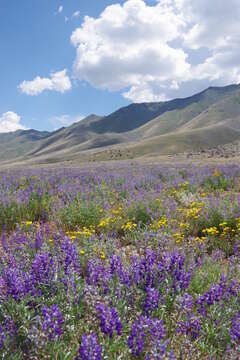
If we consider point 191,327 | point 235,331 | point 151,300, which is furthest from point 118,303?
point 235,331

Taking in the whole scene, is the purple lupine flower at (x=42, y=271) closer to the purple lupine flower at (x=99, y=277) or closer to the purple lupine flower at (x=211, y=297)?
the purple lupine flower at (x=99, y=277)

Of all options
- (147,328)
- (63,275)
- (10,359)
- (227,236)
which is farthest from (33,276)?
(227,236)

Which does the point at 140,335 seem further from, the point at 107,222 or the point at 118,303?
the point at 107,222

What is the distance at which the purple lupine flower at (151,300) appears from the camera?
248 cm

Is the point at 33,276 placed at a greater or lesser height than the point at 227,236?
greater

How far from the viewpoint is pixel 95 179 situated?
10484mm

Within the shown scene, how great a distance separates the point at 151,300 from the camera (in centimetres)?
249

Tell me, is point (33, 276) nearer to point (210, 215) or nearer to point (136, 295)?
point (136, 295)

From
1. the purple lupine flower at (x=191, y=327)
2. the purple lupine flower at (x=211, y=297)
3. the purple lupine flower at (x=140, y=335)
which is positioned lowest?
the purple lupine flower at (x=191, y=327)

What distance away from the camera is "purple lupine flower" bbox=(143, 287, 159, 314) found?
97.5 inches

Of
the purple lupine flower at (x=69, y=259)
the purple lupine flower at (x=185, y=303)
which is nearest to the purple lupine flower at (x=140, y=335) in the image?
the purple lupine flower at (x=185, y=303)

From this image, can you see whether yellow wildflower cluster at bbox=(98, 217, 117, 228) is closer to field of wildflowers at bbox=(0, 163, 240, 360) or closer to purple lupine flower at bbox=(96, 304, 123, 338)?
field of wildflowers at bbox=(0, 163, 240, 360)

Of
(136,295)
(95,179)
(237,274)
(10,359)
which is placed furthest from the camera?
(95,179)

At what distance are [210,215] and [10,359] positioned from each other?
4.49 meters
